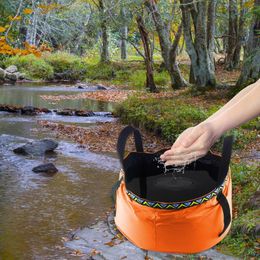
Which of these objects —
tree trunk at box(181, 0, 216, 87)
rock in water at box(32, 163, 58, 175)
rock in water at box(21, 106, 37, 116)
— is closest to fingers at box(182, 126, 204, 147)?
rock in water at box(32, 163, 58, 175)

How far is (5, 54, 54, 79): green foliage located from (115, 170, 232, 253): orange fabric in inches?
1096

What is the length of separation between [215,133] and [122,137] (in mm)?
413

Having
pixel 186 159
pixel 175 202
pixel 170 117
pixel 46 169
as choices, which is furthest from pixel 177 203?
pixel 170 117

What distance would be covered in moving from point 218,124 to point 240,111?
52 millimetres

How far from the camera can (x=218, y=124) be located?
98cm

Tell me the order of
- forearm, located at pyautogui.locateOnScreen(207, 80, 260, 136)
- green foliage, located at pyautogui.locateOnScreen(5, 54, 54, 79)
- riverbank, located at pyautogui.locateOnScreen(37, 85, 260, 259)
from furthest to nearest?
green foliage, located at pyautogui.locateOnScreen(5, 54, 54, 79) < riverbank, located at pyautogui.locateOnScreen(37, 85, 260, 259) < forearm, located at pyautogui.locateOnScreen(207, 80, 260, 136)

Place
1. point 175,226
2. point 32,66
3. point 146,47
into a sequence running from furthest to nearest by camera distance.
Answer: point 32,66 < point 146,47 < point 175,226

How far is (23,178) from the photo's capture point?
8328mm

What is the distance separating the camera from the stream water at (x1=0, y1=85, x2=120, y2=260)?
5.70 m

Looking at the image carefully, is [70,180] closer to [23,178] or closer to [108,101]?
[23,178]

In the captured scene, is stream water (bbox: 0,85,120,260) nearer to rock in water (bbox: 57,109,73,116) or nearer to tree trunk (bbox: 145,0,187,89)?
rock in water (bbox: 57,109,73,116)

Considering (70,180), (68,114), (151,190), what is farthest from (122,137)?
(68,114)

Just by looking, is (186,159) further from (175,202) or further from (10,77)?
(10,77)

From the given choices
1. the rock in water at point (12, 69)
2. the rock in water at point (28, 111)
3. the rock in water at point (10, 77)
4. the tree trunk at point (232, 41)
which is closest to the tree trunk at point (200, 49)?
the rock in water at point (28, 111)
